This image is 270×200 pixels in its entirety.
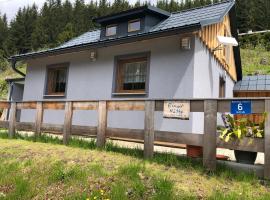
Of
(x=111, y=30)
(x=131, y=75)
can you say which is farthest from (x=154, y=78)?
(x=111, y=30)

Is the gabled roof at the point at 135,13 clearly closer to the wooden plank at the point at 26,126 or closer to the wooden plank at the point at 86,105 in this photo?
Answer: the wooden plank at the point at 86,105

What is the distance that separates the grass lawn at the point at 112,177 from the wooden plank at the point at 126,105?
819 mm

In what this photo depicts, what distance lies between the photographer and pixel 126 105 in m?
6.07

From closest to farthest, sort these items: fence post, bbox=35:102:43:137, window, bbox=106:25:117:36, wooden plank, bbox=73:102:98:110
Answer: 1. wooden plank, bbox=73:102:98:110
2. fence post, bbox=35:102:43:137
3. window, bbox=106:25:117:36

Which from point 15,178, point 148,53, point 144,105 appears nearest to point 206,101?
point 144,105

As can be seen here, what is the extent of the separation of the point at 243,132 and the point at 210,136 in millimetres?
513

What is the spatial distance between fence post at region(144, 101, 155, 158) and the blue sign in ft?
5.03

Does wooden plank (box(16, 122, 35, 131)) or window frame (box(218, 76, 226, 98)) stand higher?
window frame (box(218, 76, 226, 98))

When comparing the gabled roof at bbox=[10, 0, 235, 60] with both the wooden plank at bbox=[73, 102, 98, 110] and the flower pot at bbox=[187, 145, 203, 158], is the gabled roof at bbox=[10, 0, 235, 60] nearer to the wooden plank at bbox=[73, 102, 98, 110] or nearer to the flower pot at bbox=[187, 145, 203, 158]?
the wooden plank at bbox=[73, 102, 98, 110]

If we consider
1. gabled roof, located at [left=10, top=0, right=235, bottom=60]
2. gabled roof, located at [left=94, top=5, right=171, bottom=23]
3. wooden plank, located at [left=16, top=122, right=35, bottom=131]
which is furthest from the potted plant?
gabled roof, located at [left=94, top=5, right=171, bottom=23]

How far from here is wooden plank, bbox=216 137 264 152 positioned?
14.2 ft

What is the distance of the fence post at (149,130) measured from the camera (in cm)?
540

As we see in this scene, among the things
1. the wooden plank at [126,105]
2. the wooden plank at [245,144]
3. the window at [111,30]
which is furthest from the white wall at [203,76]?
the window at [111,30]

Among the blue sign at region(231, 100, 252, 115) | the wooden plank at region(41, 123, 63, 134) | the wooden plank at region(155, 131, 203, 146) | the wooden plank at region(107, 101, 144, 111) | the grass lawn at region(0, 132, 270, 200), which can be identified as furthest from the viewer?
the wooden plank at region(41, 123, 63, 134)
